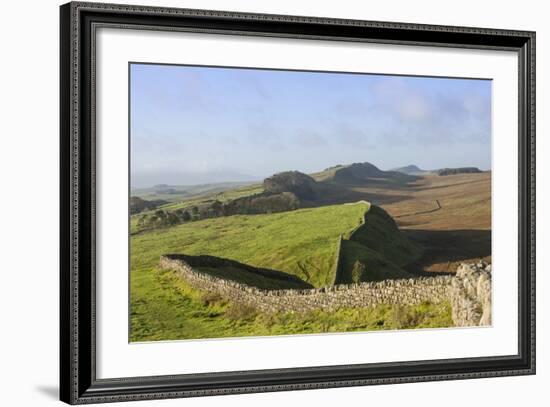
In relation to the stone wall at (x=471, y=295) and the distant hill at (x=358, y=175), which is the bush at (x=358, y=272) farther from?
the stone wall at (x=471, y=295)

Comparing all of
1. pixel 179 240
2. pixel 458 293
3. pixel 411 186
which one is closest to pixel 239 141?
pixel 179 240

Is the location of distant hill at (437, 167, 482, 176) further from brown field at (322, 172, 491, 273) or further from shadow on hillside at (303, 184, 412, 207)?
shadow on hillside at (303, 184, 412, 207)

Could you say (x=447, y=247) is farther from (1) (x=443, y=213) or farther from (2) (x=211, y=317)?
(2) (x=211, y=317)

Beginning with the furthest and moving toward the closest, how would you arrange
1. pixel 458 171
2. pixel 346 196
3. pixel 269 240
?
pixel 458 171
pixel 346 196
pixel 269 240

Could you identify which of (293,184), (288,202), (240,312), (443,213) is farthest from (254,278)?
(443,213)

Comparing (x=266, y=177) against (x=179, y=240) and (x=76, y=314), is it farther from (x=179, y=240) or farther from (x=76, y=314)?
(x=76, y=314)

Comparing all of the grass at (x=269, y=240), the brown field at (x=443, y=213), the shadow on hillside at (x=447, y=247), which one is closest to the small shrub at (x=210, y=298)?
the grass at (x=269, y=240)

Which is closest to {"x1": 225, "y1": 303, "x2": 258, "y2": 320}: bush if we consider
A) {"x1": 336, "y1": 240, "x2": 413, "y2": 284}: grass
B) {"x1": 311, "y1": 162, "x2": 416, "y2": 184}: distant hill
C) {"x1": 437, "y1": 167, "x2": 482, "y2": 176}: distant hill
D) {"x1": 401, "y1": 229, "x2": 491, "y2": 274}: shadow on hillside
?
{"x1": 336, "y1": 240, "x2": 413, "y2": 284}: grass
